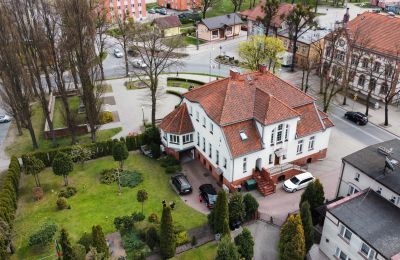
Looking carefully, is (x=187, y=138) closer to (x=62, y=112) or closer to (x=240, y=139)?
(x=240, y=139)

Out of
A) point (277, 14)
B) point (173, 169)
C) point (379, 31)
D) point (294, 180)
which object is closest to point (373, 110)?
point (379, 31)

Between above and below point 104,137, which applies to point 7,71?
above

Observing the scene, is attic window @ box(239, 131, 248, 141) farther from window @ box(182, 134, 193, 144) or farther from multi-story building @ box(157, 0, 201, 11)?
multi-story building @ box(157, 0, 201, 11)

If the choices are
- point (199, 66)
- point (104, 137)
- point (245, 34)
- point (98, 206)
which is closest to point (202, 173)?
point (98, 206)

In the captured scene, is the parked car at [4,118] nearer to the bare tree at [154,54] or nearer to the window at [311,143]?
the bare tree at [154,54]

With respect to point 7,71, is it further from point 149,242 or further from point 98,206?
point 149,242

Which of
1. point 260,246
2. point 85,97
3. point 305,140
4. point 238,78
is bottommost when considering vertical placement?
point 260,246

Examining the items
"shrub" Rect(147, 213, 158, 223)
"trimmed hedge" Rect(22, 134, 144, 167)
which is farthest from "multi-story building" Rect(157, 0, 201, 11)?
"shrub" Rect(147, 213, 158, 223)

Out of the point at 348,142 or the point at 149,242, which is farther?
the point at 348,142
